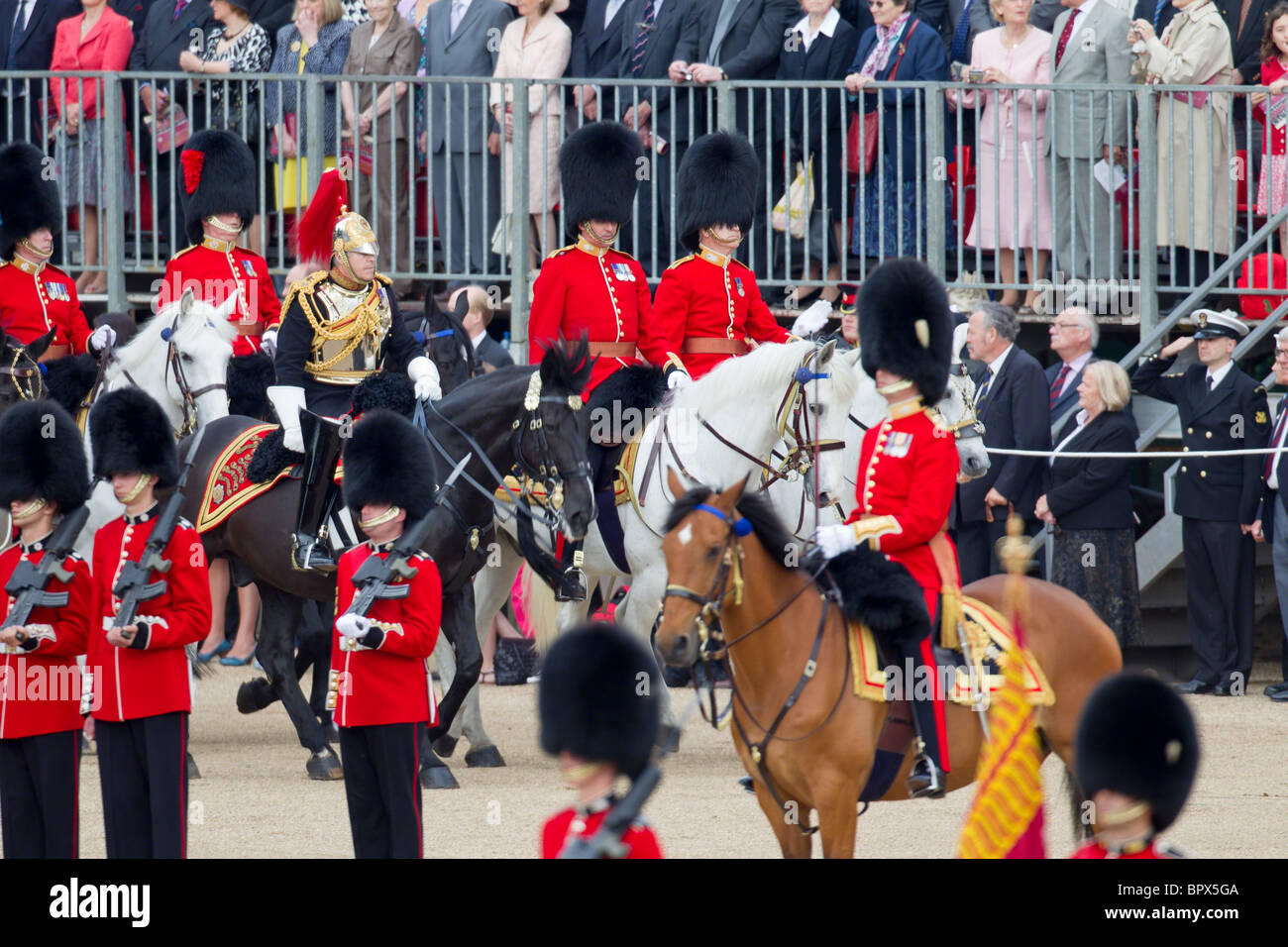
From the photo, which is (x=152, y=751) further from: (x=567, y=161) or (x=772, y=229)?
(x=772, y=229)

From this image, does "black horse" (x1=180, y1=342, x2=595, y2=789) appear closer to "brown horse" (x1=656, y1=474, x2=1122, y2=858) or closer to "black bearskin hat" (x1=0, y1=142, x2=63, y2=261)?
"black bearskin hat" (x1=0, y1=142, x2=63, y2=261)

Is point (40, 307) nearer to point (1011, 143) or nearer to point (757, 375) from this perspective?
point (757, 375)

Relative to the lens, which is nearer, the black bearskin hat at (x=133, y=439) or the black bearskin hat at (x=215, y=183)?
the black bearskin hat at (x=133, y=439)

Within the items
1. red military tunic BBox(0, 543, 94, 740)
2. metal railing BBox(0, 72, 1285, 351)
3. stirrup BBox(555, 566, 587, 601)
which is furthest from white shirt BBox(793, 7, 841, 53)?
red military tunic BBox(0, 543, 94, 740)

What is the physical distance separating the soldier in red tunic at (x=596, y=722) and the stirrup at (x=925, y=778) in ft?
6.04

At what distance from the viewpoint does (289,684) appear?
938 cm

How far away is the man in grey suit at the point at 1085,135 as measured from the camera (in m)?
11.5

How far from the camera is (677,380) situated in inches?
372

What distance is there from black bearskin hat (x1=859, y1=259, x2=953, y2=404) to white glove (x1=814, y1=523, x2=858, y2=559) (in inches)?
21.2

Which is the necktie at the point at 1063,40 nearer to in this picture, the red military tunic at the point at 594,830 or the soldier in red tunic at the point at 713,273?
the soldier in red tunic at the point at 713,273

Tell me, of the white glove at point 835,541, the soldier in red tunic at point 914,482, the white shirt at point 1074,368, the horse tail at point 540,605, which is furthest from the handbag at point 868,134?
the white glove at point 835,541

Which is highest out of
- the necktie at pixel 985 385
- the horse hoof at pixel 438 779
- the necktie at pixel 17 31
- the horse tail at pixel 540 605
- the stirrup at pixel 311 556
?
the necktie at pixel 17 31

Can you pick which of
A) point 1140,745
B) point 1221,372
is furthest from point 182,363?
point 1140,745
